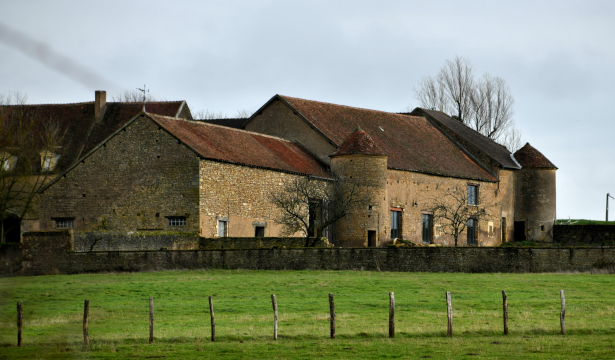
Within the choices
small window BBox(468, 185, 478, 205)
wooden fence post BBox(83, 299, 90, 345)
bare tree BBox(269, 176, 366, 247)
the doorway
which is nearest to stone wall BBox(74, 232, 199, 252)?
bare tree BBox(269, 176, 366, 247)

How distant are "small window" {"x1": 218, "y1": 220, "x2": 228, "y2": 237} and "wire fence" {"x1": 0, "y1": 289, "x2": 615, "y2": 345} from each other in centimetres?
1433

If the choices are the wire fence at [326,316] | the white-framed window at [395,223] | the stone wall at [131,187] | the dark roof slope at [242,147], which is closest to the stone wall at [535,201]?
the white-framed window at [395,223]

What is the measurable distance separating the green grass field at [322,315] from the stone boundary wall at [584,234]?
25.9 meters

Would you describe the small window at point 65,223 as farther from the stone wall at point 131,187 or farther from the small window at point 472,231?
the small window at point 472,231

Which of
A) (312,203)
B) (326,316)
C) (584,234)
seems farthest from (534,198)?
(326,316)

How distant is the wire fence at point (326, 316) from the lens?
2012cm

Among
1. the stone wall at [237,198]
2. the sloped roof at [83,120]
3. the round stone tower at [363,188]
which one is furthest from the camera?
the sloped roof at [83,120]

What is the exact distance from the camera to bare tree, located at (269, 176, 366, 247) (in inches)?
1786

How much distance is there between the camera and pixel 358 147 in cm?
5059

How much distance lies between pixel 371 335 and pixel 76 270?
69.4 feet

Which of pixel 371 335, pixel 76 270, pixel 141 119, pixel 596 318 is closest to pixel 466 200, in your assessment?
pixel 141 119

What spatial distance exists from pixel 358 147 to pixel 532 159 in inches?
800

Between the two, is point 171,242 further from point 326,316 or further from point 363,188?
point 326,316

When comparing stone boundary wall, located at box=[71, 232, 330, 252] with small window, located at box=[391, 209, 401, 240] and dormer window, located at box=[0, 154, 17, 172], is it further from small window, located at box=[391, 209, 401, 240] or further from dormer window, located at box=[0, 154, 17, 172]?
small window, located at box=[391, 209, 401, 240]
